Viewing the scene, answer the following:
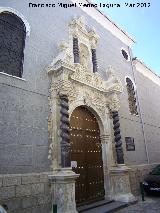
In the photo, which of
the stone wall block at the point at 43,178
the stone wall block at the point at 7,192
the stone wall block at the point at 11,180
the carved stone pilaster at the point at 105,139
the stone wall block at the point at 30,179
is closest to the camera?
the stone wall block at the point at 7,192

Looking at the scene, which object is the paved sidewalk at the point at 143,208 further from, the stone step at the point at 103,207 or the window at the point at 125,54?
the window at the point at 125,54

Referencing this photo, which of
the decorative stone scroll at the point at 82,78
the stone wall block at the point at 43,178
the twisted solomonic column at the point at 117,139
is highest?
the decorative stone scroll at the point at 82,78

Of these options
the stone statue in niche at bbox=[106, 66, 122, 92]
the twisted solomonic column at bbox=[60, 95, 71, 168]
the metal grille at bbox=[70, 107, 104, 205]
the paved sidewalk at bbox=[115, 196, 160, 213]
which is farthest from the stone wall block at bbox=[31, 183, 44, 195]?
the stone statue in niche at bbox=[106, 66, 122, 92]

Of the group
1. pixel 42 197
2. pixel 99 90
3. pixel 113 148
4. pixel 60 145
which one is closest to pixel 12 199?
pixel 42 197

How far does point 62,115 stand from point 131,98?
18.1ft

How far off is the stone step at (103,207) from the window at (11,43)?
4129 millimetres

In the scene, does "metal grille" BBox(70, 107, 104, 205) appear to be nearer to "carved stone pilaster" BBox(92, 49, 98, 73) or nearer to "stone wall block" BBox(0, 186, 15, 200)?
"carved stone pilaster" BBox(92, 49, 98, 73)

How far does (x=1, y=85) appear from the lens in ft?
15.6

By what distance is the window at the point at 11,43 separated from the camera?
5215 millimetres

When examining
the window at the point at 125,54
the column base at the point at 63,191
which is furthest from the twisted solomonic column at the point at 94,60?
the column base at the point at 63,191

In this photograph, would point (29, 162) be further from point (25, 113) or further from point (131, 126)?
point (131, 126)

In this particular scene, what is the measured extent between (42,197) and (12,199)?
82 cm

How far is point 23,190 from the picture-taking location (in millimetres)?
4484

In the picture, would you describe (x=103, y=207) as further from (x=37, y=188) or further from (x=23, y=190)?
(x=23, y=190)
